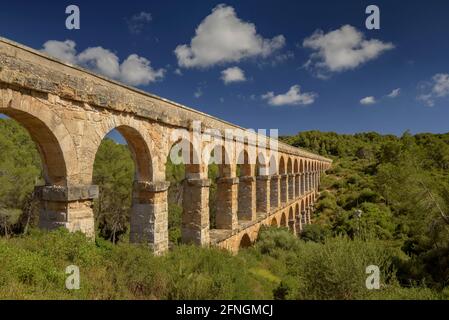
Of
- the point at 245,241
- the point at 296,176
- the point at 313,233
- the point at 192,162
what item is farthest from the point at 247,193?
the point at 296,176

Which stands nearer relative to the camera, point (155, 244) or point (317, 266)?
point (317, 266)

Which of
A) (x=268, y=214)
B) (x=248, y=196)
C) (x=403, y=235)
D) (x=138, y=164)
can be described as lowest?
(x=403, y=235)

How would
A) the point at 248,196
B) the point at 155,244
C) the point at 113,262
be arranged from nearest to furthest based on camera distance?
the point at 113,262 → the point at 155,244 → the point at 248,196

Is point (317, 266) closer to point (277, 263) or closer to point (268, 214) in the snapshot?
point (277, 263)

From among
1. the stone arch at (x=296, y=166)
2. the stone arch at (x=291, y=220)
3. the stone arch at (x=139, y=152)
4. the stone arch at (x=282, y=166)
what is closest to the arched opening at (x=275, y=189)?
the stone arch at (x=282, y=166)

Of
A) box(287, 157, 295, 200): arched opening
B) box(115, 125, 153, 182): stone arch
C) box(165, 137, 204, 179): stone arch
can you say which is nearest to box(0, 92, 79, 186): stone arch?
box(115, 125, 153, 182): stone arch

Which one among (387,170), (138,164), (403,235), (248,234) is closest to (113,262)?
(138,164)

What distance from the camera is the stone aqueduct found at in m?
4.74

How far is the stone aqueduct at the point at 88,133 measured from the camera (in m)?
4.74

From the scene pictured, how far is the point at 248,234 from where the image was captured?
13008 mm

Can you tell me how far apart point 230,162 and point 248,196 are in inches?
111

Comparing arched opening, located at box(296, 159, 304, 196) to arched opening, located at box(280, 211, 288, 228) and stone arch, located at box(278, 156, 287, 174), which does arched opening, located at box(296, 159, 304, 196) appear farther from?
arched opening, located at box(280, 211, 288, 228)

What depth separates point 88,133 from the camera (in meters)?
5.62

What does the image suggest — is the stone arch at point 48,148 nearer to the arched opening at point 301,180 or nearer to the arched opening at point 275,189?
the arched opening at point 275,189
